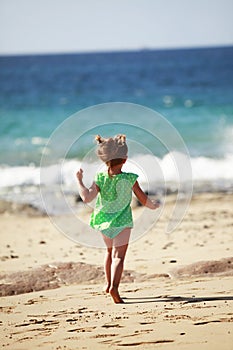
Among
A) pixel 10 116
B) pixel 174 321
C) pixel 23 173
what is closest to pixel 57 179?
pixel 23 173

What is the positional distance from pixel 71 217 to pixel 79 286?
3.98 meters

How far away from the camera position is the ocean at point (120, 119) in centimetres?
1206

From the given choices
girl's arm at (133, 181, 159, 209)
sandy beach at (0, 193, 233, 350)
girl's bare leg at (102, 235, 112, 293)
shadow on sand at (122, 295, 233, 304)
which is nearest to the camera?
sandy beach at (0, 193, 233, 350)

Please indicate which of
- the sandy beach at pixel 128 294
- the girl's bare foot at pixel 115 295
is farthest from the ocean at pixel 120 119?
the girl's bare foot at pixel 115 295

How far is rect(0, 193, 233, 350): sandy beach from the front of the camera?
415 centimetres

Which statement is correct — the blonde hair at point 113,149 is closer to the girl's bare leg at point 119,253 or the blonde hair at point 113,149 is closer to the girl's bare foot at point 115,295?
the girl's bare leg at point 119,253

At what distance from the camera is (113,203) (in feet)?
16.6

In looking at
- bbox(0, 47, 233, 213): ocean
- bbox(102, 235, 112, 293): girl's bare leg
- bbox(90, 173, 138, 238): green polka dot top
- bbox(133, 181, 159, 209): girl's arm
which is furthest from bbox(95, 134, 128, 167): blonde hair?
bbox(0, 47, 233, 213): ocean

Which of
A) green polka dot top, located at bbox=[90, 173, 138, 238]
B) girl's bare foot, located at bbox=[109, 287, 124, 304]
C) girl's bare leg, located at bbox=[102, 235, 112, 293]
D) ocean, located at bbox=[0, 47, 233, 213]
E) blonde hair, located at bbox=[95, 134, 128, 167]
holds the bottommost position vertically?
girl's bare foot, located at bbox=[109, 287, 124, 304]

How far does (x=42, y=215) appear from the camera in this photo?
33.5 ft

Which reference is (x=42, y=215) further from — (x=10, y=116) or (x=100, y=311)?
(x=10, y=116)

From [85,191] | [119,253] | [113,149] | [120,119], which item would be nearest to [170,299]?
[119,253]

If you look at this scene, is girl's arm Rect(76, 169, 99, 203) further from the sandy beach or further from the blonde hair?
the sandy beach

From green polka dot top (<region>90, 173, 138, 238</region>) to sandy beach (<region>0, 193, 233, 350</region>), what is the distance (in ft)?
1.79
